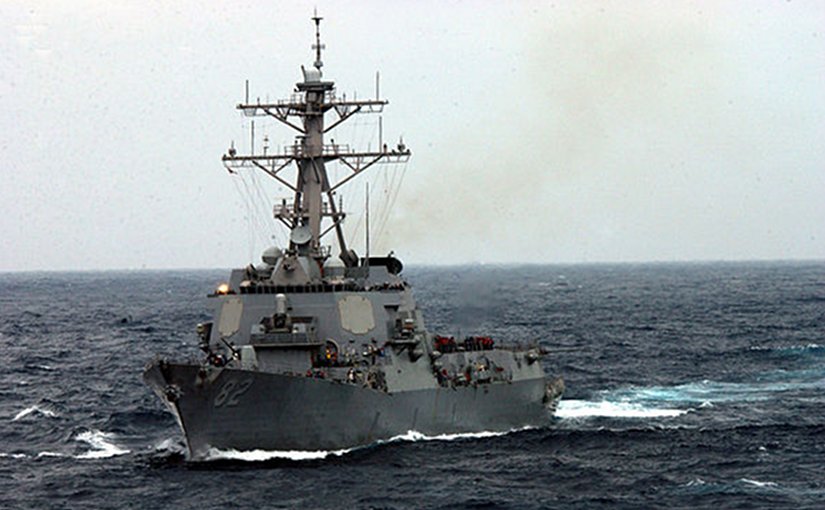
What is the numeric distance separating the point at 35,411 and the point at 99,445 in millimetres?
8620

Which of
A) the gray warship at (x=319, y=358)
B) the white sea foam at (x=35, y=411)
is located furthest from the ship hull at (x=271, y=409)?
the white sea foam at (x=35, y=411)

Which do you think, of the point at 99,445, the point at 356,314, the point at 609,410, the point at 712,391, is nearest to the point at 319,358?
the point at 356,314

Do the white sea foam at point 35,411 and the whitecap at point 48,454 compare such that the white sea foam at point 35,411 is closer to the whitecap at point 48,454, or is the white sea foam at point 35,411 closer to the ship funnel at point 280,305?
the whitecap at point 48,454

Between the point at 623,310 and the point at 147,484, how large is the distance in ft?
264

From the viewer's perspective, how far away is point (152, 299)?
153500 mm

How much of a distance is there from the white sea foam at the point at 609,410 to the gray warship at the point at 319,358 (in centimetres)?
286

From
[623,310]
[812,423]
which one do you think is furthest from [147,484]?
[623,310]

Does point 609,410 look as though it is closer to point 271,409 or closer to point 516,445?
point 516,445

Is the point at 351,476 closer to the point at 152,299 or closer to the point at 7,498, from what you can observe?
the point at 7,498

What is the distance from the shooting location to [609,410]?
45344mm


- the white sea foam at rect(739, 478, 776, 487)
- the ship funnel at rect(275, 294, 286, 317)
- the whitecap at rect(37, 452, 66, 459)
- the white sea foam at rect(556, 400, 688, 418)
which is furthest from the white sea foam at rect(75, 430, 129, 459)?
the white sea foam at rect(739, 478, 776, 487)

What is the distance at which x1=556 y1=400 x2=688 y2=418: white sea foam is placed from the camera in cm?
4388

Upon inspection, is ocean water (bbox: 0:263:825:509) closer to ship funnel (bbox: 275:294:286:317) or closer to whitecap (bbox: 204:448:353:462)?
whitecap (bbox: 204:448:353:462)

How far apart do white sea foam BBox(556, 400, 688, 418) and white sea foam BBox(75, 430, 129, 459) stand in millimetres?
16360
